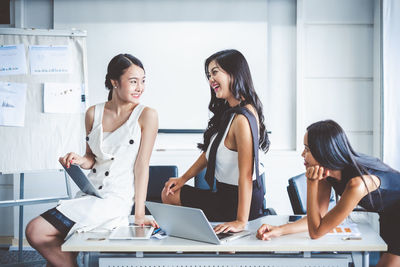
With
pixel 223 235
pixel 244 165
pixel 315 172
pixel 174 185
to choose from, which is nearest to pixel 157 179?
pixel 174 185

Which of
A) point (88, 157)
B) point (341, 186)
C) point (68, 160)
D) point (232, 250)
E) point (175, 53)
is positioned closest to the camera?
point (232, 250)

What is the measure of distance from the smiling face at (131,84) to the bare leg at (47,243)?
0.75m

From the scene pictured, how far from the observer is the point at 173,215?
5.85ft

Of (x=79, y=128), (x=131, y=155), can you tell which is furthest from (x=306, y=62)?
(x=131, y=155)

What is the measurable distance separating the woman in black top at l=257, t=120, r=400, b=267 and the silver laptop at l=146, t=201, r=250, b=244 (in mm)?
205

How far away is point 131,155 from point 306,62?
252 centimetres

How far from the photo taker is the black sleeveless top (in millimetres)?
2018

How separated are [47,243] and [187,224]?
76 centimetres

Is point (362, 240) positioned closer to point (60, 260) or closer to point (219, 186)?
point (219, 186)

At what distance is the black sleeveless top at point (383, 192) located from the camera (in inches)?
79.4

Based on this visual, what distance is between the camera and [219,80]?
7.80 ft

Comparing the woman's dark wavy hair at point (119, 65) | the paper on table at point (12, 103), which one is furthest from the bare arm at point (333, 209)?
the paper on table at point (12, 103)

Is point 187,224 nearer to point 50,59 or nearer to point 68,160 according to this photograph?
point 68,160

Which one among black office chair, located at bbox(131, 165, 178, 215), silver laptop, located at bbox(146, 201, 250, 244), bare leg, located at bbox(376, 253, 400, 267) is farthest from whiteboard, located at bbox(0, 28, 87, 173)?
bare leg, located at bbox(376, 253, 400, 267)
